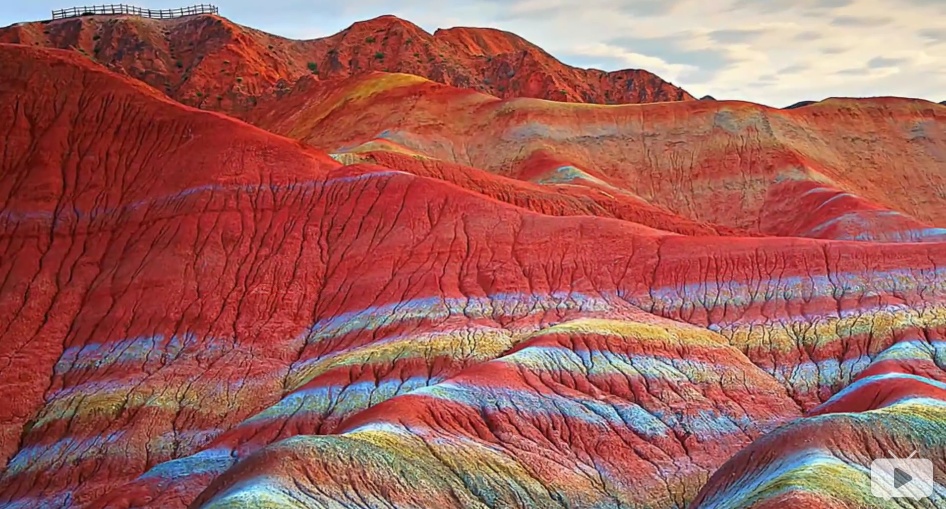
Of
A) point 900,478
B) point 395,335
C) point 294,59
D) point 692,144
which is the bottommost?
point 395,335

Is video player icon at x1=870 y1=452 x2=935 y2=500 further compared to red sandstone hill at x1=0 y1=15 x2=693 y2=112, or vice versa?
red sandstone hill at x1=0 y1=15 x2=693 y2=112

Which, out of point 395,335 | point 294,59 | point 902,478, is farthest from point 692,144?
point 902,478

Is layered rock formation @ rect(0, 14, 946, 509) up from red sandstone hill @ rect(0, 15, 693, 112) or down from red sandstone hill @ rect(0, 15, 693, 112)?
down

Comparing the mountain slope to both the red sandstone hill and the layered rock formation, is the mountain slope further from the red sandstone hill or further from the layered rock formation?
the layered rock formation

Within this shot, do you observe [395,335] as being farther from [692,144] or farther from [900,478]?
[692,144]

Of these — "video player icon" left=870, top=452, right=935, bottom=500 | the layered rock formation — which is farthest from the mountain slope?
"video player icon" left=870, top=452, right=935, bottom=500

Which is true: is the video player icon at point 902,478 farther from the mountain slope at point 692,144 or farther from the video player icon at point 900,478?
the mountain slope at point 692,144

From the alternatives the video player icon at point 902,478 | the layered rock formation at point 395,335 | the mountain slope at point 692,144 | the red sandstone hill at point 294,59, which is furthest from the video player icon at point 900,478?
the red sandstone hill at point 294,59
